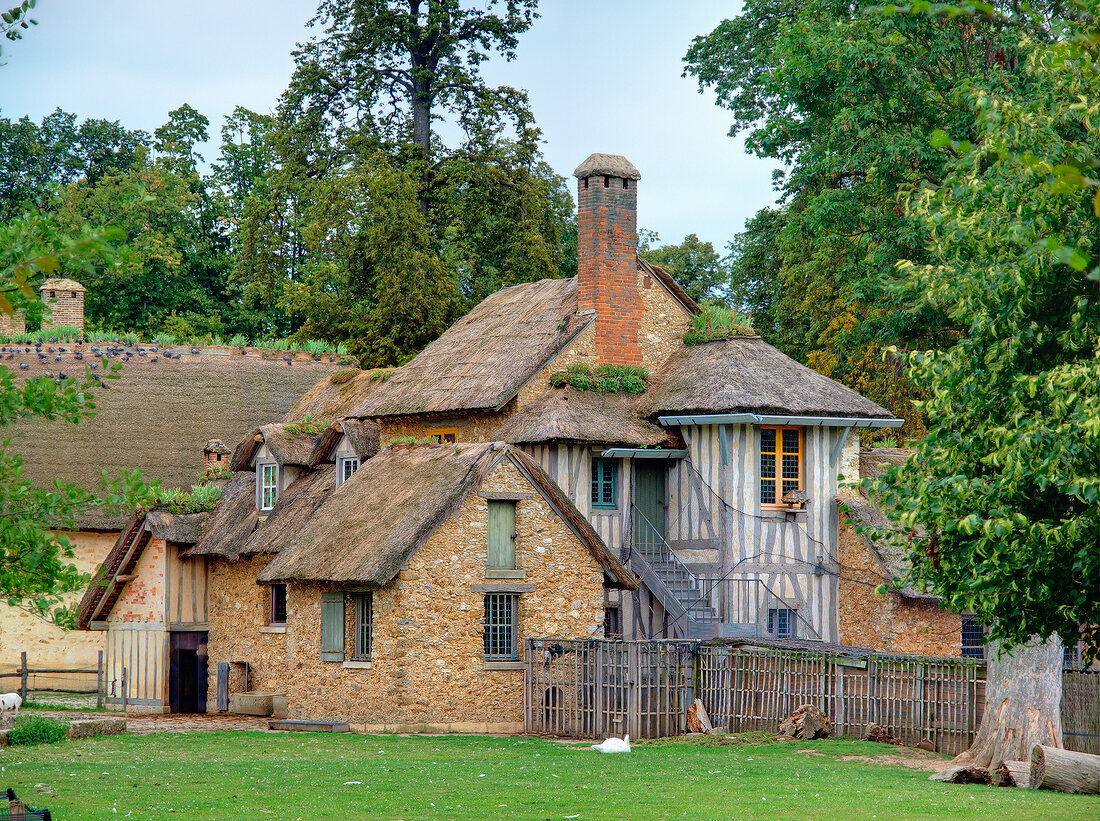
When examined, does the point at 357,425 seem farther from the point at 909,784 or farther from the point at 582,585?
the point at 909,784

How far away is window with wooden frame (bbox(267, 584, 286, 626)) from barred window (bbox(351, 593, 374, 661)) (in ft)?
14.4

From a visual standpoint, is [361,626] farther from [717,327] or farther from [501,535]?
[717,327]

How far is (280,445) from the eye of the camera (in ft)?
93.2

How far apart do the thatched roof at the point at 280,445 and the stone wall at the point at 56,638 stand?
5.05 meters

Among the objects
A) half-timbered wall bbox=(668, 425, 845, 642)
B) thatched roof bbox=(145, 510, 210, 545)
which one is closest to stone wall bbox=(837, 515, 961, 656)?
half-timbered wall bbox=(668, 425, 845, 642)

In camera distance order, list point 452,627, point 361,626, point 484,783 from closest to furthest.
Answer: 1. point 484,783
2. point 452,627
3. point 361,626

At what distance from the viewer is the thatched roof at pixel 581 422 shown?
26.0 m

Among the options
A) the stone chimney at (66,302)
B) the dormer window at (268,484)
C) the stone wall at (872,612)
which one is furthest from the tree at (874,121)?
the stone chimney at (66,302)

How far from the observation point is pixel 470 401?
27.1 m

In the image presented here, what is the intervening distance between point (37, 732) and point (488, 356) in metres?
12.1

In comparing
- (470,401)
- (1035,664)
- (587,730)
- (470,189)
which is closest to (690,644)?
(587,730)

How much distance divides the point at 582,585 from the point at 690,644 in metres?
2.31

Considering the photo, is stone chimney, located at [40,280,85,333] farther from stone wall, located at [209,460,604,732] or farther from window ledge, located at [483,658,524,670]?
window ledge, located at [483,658,524,670]

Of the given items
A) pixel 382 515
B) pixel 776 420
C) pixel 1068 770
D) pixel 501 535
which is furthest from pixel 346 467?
pixel 1068 770
